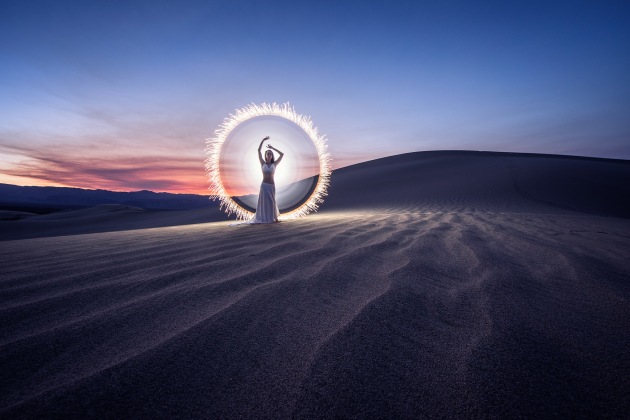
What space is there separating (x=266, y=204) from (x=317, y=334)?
5.74 m

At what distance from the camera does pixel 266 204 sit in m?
6.95

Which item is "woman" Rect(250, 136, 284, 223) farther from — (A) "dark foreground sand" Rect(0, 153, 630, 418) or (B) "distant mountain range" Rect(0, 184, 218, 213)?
(B) "distant mountain range" Rect(0, 184, 218, 213)

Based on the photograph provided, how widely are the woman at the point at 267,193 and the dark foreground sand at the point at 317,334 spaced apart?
3.90m

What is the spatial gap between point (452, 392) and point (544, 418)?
266 mm

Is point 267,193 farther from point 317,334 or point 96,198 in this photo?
point 96,198

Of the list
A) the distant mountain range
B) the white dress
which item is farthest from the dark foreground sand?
the distant mountain range

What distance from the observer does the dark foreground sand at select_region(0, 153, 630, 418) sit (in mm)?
973

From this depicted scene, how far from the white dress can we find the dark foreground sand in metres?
3.86

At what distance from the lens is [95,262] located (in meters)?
2.71

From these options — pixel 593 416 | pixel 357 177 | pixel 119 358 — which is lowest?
pixel 593 416

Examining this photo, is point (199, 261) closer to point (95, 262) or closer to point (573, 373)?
point (95, 262)

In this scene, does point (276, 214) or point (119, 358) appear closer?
point (119, 358)

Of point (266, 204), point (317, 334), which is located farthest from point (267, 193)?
point (317, 334)

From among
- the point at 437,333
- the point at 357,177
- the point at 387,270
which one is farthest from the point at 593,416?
the point at 357,177
